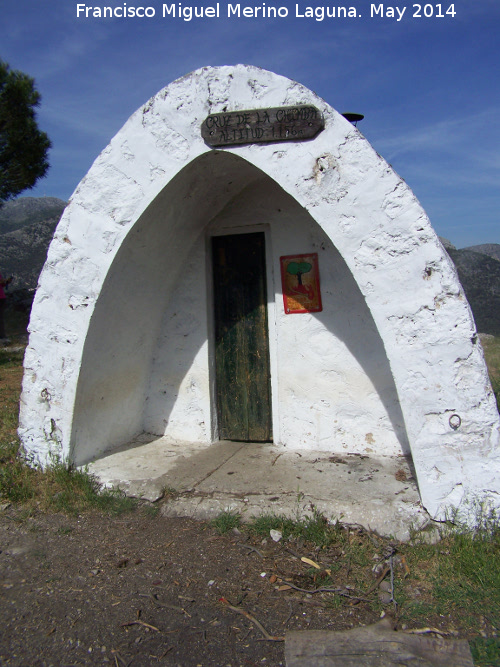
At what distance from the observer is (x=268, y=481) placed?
3953 mm

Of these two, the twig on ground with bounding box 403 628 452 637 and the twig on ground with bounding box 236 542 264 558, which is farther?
the twig on ground with bounding box 236 542 264 558

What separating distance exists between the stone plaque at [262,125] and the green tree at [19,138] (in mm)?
8757

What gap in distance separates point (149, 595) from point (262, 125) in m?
2.91

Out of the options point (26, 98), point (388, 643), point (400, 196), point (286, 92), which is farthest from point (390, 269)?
point (26, 98)

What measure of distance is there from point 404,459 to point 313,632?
1832 mm

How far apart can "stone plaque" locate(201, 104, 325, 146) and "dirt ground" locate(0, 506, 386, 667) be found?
256 cm

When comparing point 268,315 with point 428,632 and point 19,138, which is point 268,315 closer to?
point 428,632

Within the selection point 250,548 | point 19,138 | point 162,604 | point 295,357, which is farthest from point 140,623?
point 19,138

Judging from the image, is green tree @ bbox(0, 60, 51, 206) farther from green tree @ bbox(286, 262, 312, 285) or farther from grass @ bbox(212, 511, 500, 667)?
grass @ bbox(212, 511, 500, 667)

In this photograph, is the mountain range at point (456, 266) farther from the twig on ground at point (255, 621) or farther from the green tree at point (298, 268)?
the twig on ground at point (255, 621)

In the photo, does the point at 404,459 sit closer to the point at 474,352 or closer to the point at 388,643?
the point at 474,352

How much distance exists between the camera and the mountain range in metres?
11.6

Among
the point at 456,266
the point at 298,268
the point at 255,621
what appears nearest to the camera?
the point at 255,621

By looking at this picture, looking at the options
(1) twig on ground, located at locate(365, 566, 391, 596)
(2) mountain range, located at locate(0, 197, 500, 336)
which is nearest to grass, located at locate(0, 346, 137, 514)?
(1) twig on ground, located at locate(365, 566, 391, 596)
